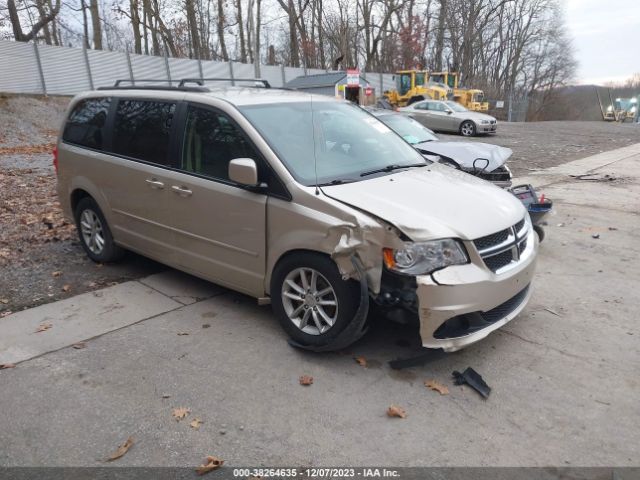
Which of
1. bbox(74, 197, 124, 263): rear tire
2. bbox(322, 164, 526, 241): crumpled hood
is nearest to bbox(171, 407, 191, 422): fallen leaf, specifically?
bbox(322, 164, 526, 241): crumpled hood

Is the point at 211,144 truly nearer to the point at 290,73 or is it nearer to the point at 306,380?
the point at 306,380

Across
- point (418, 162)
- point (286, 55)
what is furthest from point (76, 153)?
point (286, 55)

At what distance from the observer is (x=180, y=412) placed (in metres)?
3.16

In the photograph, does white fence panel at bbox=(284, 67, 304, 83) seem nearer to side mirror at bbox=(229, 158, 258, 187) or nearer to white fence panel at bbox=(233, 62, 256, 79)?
white fence panel at bbox=(233, 62, 256, 79)

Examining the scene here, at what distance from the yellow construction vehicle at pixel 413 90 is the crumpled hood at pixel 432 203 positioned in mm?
29896

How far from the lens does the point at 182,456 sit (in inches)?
110

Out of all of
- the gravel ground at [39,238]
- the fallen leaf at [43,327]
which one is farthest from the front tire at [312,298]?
the gravel ground at [39,238]

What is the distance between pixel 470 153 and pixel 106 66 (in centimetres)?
2417

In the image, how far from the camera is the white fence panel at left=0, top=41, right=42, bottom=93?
858 inches

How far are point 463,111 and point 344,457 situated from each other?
23317mm

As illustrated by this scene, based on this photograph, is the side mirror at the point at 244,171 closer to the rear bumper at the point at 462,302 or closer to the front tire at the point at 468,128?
the rear bumper at the point at 462,302

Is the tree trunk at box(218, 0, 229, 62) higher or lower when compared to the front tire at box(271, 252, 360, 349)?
higher

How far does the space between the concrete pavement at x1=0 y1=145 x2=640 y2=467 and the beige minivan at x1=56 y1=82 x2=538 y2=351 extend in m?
0.33

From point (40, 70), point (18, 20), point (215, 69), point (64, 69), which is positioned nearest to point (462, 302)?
point (40, 70)
